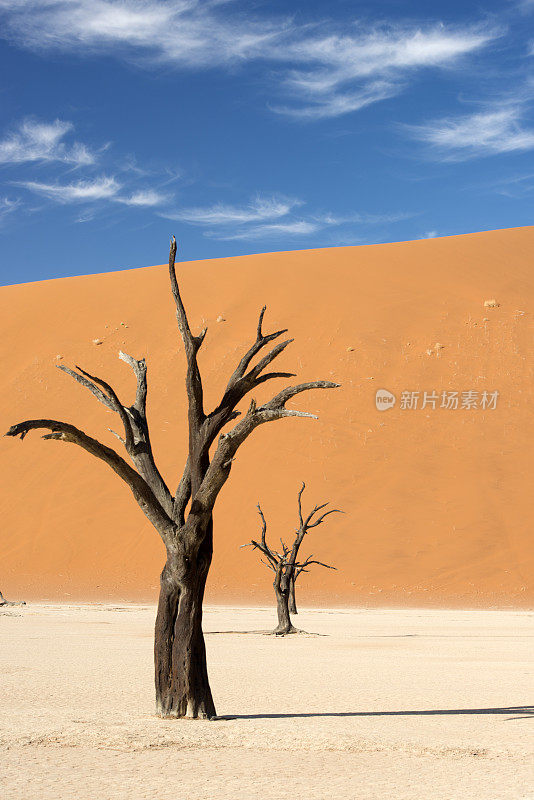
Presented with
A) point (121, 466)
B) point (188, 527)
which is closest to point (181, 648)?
point (188, 527)

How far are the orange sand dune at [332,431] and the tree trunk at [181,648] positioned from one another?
80.7 feet

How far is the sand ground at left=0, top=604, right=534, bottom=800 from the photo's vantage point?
255 inches

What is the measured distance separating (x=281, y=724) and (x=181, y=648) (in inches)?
49.7

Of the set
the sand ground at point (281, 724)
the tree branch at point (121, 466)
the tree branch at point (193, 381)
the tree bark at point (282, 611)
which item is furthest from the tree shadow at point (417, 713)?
the tree bark at point (282, 611)

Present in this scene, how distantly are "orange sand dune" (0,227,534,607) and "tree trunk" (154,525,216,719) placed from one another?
2461cm

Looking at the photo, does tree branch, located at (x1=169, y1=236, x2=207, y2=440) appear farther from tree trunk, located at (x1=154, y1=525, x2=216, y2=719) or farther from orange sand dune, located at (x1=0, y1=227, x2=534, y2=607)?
orange sand dune, located at (x1=0, y1=227, x2=534, y2=607)

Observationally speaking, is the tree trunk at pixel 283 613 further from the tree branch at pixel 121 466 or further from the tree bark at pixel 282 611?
the tree branch at pixel 121 466

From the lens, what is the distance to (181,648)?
9.12m

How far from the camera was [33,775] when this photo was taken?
21.7 ft

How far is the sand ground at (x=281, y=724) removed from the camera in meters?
6.48

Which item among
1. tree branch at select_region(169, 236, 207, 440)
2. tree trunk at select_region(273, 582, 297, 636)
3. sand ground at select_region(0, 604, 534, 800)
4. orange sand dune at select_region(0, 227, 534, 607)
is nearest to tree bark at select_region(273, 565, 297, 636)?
tree trunk at select_region(273, 582, 297, 636)

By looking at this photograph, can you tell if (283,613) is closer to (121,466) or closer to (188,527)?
(188,527)

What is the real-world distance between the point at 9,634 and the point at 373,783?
654 inches

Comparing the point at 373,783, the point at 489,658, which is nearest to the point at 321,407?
the point at 489,658
